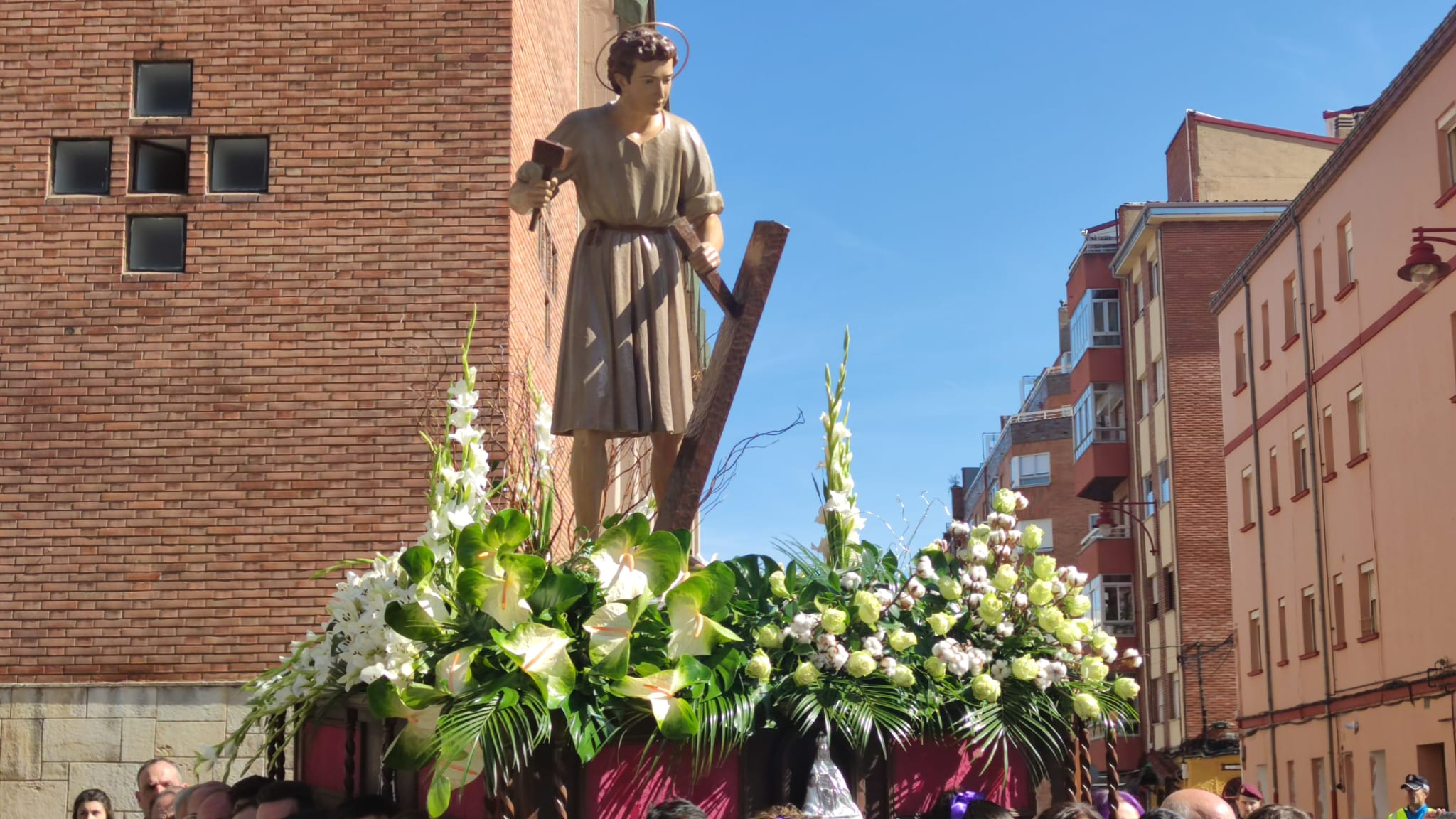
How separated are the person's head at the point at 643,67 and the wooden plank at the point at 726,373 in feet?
2.17

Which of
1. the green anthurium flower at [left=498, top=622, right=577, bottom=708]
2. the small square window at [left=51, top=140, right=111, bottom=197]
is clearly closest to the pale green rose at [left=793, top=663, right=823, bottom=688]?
the green anthurium flower at [left=498, top=622, right=577, bottom=708]

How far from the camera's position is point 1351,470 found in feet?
94.7

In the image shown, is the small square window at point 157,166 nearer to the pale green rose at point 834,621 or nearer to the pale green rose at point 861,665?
the pale green rose at point 834,621

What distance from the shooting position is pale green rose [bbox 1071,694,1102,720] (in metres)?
5.62

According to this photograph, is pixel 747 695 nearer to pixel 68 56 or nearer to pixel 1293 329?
pixel 68 56

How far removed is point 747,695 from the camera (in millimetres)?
5516

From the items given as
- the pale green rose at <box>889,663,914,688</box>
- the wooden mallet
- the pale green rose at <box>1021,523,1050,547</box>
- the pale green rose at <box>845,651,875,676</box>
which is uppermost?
the wooden mallet

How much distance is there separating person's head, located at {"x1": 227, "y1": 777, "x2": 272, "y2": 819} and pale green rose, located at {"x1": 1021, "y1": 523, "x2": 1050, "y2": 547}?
249 cm

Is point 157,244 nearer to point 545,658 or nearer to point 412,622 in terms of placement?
point 412,622

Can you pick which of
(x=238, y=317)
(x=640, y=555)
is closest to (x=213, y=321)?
(x=238, y=317)

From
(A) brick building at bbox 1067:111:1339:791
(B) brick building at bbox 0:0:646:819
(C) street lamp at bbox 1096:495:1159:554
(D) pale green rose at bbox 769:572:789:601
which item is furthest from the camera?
(A) brick building at bbox 1067:111:1339:791

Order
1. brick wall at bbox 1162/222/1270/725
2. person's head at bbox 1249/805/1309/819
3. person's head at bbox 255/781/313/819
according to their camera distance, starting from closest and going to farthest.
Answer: person's head at bbox 1249/805/1309/819 < person's head at bbox 255/781/313/819 < brick wall at bbox 1162/222/1270/725

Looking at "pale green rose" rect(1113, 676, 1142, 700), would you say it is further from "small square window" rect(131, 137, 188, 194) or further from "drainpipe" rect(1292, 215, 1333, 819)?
"drainpipe" rect(1292, 215, 1333, 819)

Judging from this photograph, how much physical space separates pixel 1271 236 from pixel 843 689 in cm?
2994
